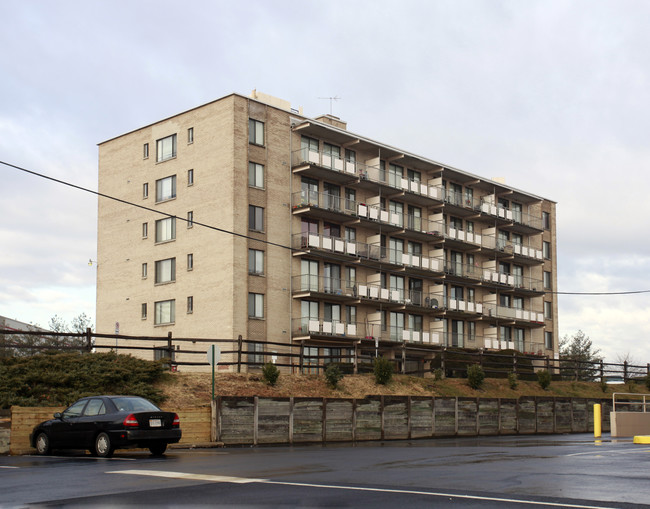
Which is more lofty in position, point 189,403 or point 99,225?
point 99,225

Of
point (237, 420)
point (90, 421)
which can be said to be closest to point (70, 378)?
point (237, 420)

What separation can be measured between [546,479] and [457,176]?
5158 cm

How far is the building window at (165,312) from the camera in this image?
49812mm

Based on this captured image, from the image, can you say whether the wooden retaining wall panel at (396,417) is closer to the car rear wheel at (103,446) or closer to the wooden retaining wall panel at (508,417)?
the wooden retaining wall panel at (508,417)

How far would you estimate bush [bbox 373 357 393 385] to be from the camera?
4038cm

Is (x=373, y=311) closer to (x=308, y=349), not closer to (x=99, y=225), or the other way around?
(x=308, y=349)

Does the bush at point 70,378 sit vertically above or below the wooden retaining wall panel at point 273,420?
above

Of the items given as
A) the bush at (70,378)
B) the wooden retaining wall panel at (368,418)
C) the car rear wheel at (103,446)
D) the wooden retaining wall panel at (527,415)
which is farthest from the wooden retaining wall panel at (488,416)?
the car rear wheel at (103,446)

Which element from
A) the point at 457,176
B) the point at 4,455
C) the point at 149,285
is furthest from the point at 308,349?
the point at 4,455

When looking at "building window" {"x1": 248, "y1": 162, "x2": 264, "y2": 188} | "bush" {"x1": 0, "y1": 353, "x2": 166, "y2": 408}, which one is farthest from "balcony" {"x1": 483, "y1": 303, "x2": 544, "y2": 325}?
"bush" {"x1": 0, "y1": 353, "x2": 166, "y2": 408}

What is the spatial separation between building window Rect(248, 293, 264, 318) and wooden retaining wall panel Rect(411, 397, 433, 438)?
14597 mm

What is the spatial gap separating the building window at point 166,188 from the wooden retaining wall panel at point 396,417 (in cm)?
2242

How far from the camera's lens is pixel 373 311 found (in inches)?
2168

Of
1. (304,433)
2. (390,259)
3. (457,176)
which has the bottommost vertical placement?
(304,433)
